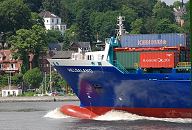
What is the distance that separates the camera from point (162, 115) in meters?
56.3

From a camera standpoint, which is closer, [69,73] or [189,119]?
[189,119]

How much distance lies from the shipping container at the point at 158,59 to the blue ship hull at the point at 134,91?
2.29 feet

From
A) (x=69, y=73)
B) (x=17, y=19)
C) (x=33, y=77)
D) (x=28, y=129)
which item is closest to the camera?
(x=28, y=129)

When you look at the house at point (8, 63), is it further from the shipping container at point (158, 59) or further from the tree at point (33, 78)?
the shipping container at point (158, 59)

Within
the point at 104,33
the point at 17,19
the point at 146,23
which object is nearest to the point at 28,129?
the point at 17,19

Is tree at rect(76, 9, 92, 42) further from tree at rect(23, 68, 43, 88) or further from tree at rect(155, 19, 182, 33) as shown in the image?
tree at rect(23, 68, 43, 88)

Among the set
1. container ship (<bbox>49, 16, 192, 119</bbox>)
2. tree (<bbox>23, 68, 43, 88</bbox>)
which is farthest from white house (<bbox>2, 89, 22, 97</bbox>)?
container ship (<bbox>49, 16, 192, 119</bbox>)

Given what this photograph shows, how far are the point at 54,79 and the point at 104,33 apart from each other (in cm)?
6435

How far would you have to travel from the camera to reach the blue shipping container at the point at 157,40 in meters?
57.0

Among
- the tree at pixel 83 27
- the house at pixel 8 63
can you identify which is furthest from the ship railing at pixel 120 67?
the tree at pixel 83 27

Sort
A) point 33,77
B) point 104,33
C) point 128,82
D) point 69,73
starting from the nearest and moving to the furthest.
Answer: point 128,82
point 69,73
point 33,77
point 104,33

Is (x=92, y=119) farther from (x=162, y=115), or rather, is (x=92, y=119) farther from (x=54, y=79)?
(x=54, y=79)

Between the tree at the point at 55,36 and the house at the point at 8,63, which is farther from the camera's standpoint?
the tree at the point at 55,36

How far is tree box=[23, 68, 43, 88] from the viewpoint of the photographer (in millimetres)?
120062
